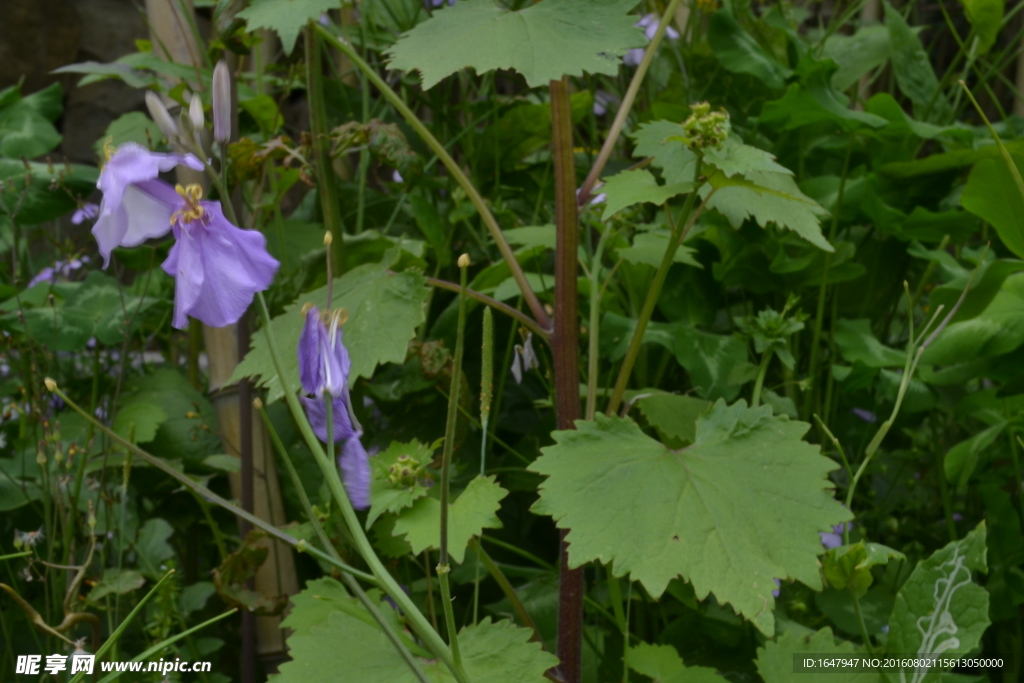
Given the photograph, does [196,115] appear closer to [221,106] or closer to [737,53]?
[221,106]

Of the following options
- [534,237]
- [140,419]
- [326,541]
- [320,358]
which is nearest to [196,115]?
[320,358]

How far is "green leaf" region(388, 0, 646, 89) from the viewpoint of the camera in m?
0.66

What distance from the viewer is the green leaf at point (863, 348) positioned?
0.98 m

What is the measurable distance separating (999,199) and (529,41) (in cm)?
47

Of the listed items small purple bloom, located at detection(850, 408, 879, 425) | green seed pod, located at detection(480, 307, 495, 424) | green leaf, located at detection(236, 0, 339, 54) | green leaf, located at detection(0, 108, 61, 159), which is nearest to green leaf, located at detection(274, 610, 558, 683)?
green seed pod, located at detection(480, 307, 495, 424)

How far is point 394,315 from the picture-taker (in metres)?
0.78

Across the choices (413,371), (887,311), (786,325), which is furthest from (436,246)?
(887,311)

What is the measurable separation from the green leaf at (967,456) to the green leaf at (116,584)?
87 cm

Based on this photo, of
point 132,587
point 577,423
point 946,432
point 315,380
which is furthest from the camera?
point 946,432

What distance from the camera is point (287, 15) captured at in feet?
2.48

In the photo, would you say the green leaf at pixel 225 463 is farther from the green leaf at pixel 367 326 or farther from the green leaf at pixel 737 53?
the green leaf at pixel 737 53

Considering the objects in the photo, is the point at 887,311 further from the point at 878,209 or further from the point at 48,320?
the point at 48,320

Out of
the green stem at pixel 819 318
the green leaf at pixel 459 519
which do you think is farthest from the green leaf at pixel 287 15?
the green stem at pixel 819 318

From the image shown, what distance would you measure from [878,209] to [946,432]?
0.34 m
